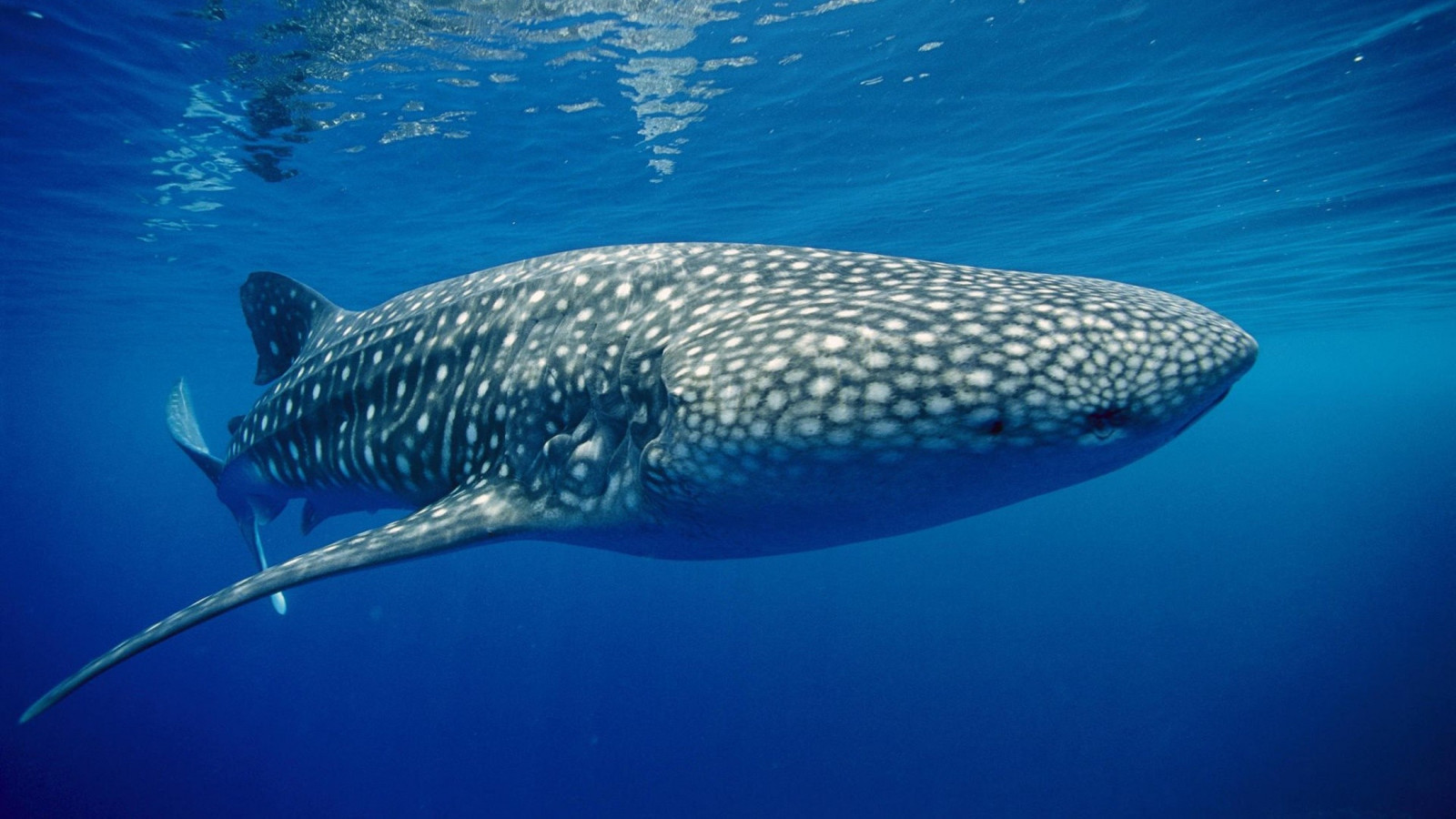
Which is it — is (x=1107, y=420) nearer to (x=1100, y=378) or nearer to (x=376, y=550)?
(x=1100, y=378)

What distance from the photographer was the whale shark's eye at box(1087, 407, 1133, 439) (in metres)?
2.16

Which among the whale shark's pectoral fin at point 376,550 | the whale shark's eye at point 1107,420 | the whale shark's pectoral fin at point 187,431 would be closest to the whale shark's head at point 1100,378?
the whale shark's eye at point 1107,420

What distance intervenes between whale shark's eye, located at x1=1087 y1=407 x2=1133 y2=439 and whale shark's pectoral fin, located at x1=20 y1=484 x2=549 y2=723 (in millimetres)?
2273

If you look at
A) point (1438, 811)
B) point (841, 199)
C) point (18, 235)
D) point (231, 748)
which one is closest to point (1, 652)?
point (231, 748)

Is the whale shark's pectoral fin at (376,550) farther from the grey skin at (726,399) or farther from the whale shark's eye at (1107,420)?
the whale shark's eye at (1107,420)

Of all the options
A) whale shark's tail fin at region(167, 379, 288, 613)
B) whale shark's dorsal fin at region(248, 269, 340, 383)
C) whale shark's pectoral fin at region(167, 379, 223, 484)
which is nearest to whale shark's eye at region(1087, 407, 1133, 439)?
whale shark's dorsal fin at region(248, 269, 340, 383)

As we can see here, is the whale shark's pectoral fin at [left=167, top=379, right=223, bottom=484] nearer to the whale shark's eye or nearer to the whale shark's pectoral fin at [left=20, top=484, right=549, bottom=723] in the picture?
the whale shark's pectoral fin at [left=20, top=484, right=549, bottom=723]

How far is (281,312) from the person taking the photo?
6078 mm

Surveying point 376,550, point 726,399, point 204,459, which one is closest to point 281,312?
point 204,459

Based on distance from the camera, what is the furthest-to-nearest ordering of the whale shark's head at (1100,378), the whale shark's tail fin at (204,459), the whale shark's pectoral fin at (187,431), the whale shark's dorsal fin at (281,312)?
the whale shark's pectoral fin at (187,431) < the whale shark's tail fin at (204,459) < the whale shark's dorsal fin at (281,312) < the whale shark's head at (1100,378)

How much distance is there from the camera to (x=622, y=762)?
914 inches

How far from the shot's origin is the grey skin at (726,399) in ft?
7.20

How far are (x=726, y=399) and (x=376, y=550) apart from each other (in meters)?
1.72

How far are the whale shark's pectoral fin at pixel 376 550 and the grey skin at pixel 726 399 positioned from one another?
0.05ft
